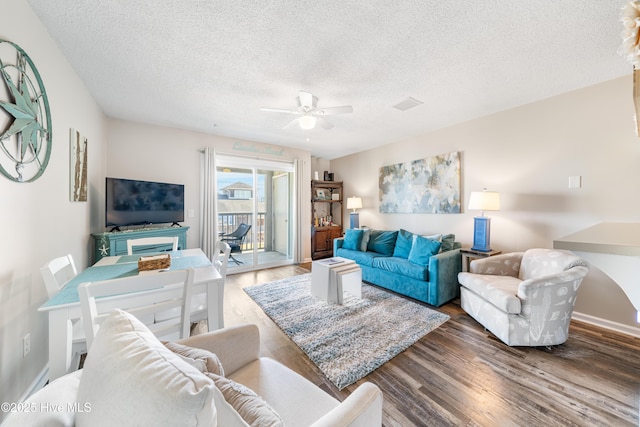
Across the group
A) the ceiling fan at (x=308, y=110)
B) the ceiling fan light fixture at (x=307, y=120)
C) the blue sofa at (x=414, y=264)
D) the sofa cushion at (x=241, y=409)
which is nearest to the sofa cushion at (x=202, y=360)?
the sofa cushion at (x=241, y=409)

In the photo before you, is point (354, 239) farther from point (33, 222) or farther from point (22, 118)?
A: point (22, 118)

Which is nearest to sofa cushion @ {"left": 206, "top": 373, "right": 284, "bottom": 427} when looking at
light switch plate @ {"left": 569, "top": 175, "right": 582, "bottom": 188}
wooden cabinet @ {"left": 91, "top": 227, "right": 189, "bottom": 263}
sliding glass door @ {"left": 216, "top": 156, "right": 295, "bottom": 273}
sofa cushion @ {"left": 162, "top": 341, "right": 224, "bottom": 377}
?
sofa cushion @ {"left": 162, "top": 341, "right": 224, "bottom": 377}

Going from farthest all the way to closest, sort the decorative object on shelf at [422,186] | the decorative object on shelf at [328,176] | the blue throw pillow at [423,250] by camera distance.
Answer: the decorative object on shelf at [328,176] → the decorative object on shelf at [422,186] → the blue throw pillow at [423,250]

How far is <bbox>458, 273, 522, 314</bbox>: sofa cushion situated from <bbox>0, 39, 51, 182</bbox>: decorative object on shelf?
3616 mm

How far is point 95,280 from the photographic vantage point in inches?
59.9

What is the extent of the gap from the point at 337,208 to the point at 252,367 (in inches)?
200

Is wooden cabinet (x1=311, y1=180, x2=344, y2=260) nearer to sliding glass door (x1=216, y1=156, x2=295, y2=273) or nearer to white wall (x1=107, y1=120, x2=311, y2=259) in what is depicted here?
sliding glass door (x1=216, y1=156, x2=295, y2=273)

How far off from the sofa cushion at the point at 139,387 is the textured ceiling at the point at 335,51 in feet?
6.43

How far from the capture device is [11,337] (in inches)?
55.1

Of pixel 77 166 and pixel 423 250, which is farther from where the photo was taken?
pixel 423 250

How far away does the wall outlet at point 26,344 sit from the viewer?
1504mm

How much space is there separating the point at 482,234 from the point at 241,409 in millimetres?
3346

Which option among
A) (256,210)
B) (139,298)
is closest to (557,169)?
(139,298)

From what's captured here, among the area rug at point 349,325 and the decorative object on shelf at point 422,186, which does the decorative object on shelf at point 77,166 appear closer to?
the area rug at point 349,325
